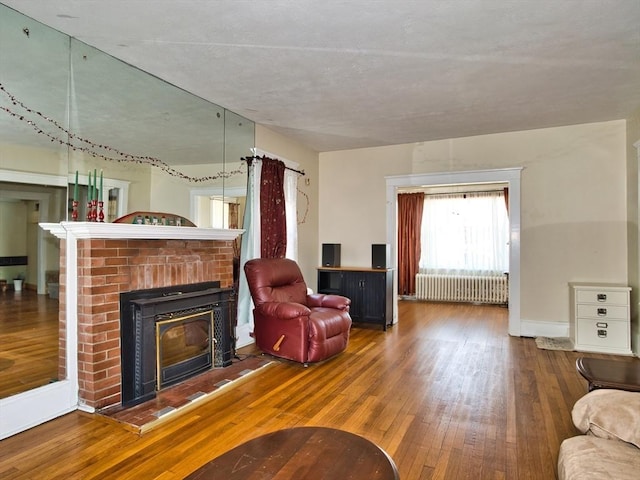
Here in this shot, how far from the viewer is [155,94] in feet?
11.0

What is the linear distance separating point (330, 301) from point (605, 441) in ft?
9.40

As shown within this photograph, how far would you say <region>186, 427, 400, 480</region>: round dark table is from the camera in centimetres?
142

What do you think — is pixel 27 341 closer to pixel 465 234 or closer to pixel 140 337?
pixel 140 337

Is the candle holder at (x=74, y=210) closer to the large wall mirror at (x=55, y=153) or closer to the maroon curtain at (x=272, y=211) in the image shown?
the large wall mirror at (x=55, y=153)

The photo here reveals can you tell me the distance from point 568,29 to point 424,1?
1.05 meters

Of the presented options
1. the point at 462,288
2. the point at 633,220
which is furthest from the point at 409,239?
the point at 633,220

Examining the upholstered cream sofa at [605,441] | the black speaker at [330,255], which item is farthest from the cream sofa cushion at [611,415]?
the black speaker at [330,255]

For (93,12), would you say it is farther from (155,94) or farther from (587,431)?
(587,431)

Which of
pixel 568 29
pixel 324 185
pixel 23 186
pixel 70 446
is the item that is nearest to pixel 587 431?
pixel 568 29

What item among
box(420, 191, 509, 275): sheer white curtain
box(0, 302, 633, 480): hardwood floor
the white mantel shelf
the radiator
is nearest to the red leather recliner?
box(0, 302, 633, 480): hardwood floor

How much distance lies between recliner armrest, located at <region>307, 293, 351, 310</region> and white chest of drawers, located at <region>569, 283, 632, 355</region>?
2.59 metres

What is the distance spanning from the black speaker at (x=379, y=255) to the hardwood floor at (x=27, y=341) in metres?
3.84

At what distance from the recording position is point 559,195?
4879 mm

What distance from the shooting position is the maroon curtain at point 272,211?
469 cm
